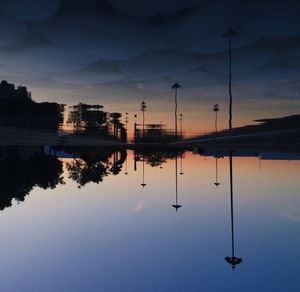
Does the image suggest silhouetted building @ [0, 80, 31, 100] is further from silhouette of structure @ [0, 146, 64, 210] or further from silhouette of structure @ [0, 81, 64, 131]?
silhouette of structure @ [0, 146, 64, 210]

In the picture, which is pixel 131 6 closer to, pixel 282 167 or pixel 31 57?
pixel 282 167

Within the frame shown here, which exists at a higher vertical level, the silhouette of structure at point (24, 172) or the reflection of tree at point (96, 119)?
the reflection of tree at point (96, 119)

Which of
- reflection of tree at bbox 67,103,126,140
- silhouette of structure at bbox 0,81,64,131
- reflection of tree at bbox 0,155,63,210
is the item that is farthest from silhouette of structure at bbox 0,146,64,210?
reflection of tree at bbox 67,103,126,140

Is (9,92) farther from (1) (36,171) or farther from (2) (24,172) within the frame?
(2) (24,172)

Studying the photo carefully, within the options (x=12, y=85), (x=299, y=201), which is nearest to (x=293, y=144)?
(x=299, y=201)

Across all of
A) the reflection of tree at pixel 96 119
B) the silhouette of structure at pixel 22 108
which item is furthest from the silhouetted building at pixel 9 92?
the reflection of tree at pixel 96 119

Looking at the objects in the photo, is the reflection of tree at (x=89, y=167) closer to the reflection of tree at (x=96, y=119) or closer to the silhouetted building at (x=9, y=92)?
the silhouetted building at (x=9, y=92)

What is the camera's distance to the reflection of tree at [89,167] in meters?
13.4

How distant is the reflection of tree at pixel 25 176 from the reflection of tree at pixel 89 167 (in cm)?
70

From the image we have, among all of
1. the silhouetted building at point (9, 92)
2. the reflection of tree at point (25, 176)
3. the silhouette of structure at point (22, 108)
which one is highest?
the silhouetted building at point (9, 92)

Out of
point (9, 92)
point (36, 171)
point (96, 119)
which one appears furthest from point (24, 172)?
point (96, 119)

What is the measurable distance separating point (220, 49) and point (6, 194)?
35.2 metres

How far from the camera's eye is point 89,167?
1672 cm

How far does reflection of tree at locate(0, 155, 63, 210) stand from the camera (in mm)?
9500
